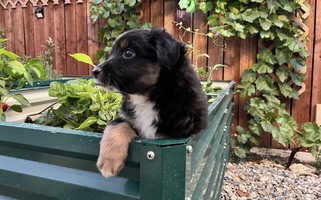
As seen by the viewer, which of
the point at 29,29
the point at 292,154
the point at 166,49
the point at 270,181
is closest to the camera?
the point at 166,49

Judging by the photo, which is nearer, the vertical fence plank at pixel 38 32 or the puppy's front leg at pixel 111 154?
the puppy's front leg at pixel 111 154

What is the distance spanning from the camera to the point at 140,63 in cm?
122

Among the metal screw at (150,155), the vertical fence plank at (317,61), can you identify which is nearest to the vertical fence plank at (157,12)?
the vertical fence plank at (317,61)

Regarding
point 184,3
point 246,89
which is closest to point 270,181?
point 246,89

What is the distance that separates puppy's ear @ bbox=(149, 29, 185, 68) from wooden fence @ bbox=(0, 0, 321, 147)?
3193 millimetres

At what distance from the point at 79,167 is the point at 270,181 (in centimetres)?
311

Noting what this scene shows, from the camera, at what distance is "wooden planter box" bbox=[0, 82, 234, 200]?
718 millimetres

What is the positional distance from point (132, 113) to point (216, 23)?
336 cm

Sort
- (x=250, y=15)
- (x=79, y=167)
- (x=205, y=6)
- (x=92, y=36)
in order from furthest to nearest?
1. (x=92, y=36)
2. (x=205, y=6)
3. (x=250, y=15)
4. (x=79, y=167)

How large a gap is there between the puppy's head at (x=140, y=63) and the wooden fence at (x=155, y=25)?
3.20 m

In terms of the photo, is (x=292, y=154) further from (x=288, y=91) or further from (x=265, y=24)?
(x=265, y=24)

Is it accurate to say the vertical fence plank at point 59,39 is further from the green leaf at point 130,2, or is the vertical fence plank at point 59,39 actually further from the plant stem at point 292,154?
the plant stem at point 292,154

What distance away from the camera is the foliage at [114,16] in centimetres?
459

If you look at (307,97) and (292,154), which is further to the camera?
(307,97)
